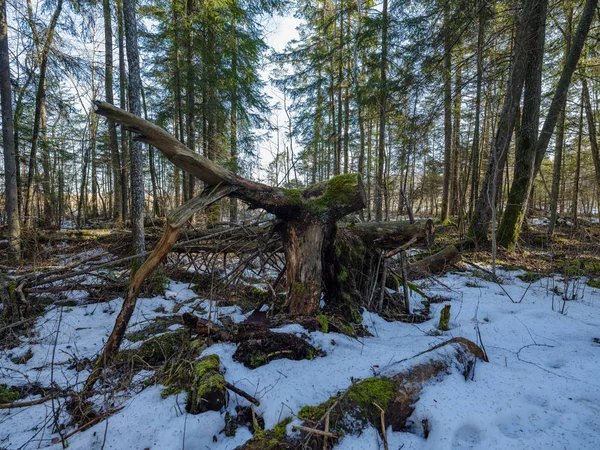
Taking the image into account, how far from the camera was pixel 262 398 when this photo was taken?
5.98ft

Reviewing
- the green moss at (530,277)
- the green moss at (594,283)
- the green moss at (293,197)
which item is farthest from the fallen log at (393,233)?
the green moss at (594,283)

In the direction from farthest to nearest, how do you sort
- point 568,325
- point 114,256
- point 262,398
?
1. point 114,256
2. point 568,325
3. point 262,398

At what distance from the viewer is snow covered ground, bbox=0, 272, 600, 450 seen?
154 cm

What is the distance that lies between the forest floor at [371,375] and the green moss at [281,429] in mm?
27

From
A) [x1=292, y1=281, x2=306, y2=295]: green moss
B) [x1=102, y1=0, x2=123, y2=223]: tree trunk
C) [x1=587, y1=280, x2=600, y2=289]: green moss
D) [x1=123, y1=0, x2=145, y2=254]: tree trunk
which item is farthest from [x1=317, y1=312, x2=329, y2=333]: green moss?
[x1=102, y1=0, x2=123, y2=223]: tree trunk

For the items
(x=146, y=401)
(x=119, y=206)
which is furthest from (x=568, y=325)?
(x=119, y=206)

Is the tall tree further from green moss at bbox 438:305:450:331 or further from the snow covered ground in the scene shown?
green moss at bbox 438:305:450:331

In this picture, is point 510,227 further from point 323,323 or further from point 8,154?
point 8,154

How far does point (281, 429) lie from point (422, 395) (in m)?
0.98

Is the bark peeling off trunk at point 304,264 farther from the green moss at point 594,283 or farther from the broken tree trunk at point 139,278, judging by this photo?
the green moss at point 594,283

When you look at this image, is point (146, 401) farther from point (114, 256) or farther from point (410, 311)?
point (114, 256)

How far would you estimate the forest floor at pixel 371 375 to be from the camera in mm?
1559

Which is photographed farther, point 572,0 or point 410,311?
point 572,0

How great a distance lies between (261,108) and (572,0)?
33.9 feet
